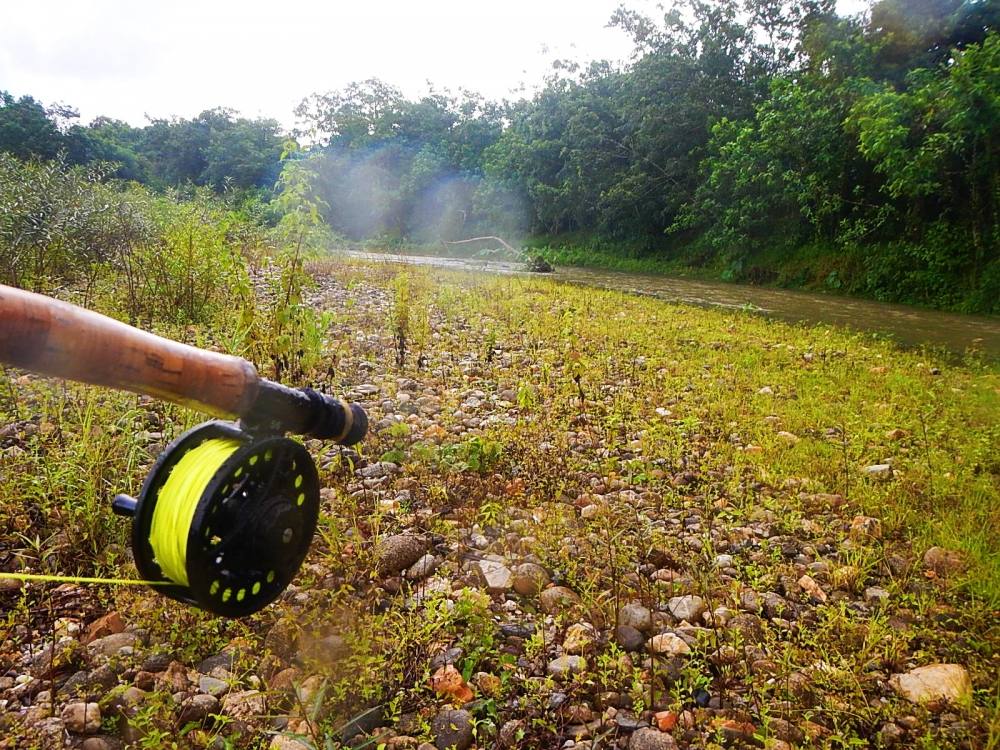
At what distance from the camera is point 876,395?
5.53m

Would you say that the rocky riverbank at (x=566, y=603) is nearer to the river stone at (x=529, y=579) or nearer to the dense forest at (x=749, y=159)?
the river stone at (x=529, y=579)

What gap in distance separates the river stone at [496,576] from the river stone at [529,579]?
0.03m

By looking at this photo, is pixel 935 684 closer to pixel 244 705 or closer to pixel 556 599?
pixel 556 599

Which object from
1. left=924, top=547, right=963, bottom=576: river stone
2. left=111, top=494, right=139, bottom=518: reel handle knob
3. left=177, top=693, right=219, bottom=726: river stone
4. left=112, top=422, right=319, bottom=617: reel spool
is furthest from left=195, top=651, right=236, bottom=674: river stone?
left=924, top=547, right=963, bottom=576: river stone

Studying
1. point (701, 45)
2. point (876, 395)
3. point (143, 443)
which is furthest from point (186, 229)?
point (701, 45)

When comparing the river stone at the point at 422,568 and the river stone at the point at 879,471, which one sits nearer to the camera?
the river stone at the point at 422,568

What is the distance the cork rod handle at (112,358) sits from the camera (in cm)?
123

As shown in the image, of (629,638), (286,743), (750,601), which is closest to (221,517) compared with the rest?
(286,743)

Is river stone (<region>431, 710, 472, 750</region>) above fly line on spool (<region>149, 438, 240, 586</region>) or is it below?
below

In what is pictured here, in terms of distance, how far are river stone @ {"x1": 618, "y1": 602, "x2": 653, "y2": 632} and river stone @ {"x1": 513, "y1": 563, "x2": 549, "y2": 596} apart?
37 cm

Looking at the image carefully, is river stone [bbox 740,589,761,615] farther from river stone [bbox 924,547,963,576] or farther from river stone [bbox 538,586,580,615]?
river stone [bbox 924,547,963,576]

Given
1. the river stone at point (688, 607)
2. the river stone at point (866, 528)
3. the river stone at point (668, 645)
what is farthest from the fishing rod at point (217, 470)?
the river stone at point (866, 528)

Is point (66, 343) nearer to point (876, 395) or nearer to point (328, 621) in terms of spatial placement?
point (328, 621)

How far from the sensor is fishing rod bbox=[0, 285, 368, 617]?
4.63ft
